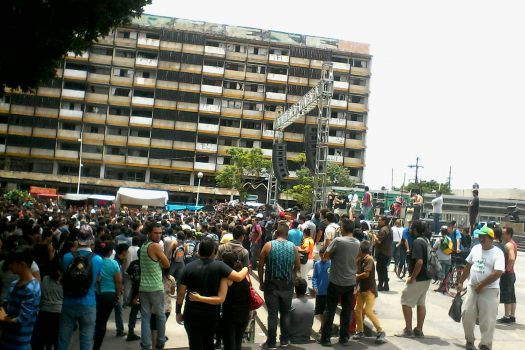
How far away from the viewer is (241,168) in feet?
162

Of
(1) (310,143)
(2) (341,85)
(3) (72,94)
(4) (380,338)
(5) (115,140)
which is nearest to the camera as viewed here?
(4) (380,338)

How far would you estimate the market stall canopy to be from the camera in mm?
31206

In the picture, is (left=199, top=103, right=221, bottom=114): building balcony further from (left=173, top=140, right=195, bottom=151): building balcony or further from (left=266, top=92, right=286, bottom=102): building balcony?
(left=266, top=92, right=286, bottom=102): building balcony

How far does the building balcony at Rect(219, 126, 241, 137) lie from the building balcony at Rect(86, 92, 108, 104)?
42.5ft

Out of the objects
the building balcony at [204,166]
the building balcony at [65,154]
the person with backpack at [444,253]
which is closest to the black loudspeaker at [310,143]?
the person with backpack at [444,253]

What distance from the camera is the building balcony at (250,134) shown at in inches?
2174

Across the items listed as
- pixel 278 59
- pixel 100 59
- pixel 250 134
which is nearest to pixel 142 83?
pixel 100 59

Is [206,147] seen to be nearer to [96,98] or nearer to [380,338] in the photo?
[96,98]

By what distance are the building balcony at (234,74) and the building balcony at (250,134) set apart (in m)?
5.98

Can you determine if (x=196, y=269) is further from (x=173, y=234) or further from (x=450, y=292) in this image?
(x=450, y=292)

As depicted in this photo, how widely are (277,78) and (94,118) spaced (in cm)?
2079

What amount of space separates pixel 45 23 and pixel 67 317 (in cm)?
589

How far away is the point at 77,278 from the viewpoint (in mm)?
5238

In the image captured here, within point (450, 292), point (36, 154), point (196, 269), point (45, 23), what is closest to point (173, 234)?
point (45, 23)
